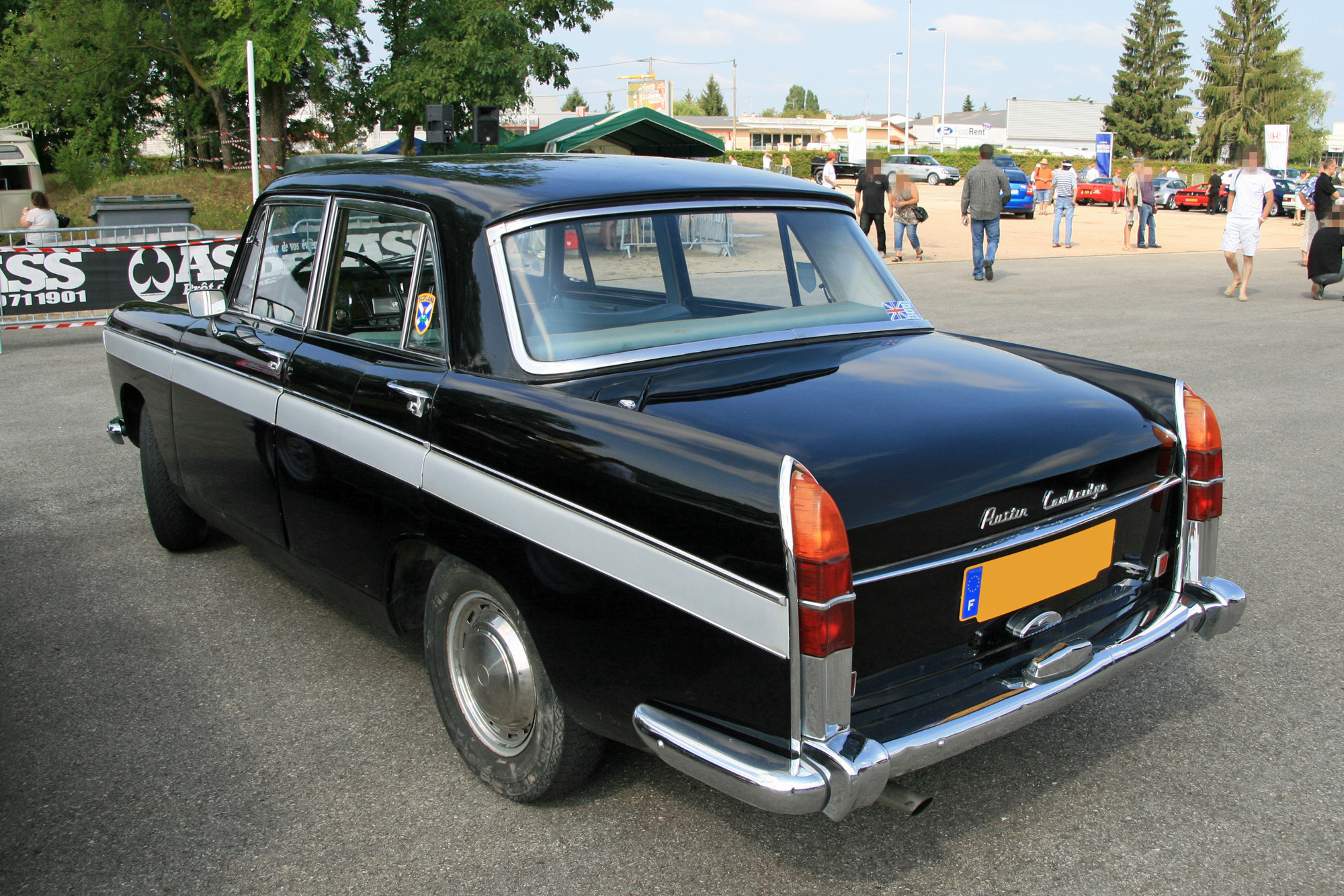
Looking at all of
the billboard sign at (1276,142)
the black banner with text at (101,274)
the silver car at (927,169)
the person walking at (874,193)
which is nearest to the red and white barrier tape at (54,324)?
the black banner with text at (101,274)

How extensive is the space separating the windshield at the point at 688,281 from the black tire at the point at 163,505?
2.40 m

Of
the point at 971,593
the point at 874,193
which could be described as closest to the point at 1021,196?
the point at 874,193

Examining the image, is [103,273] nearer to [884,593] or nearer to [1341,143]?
[884,593]

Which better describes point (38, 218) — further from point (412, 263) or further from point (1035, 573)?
point (1035, 573)

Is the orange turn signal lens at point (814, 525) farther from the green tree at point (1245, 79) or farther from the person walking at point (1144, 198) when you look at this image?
the green tree at point (1245, 79)

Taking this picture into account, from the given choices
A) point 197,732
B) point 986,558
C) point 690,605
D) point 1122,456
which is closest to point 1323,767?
point 1122,456

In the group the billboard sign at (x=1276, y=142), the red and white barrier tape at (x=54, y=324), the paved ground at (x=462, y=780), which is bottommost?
the paved ground at (x=462, y=780)

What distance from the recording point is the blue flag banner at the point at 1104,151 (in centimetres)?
3894

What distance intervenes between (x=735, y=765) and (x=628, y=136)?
1968 cm

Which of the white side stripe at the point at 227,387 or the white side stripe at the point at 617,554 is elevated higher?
the white side stripe at the point at 227,387

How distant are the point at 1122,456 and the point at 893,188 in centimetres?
1735

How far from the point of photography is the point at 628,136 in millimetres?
20562

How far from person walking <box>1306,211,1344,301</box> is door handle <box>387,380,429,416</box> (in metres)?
14.2

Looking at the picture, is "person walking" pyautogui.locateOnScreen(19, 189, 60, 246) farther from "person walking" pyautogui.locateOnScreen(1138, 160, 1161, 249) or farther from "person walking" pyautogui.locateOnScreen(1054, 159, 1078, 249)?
"person walking" pyautogui.locateOnScreen(1138, 160, 1161, 249)
